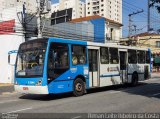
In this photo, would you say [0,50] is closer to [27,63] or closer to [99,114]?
[27,63]

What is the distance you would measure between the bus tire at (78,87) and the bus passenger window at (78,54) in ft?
3.08

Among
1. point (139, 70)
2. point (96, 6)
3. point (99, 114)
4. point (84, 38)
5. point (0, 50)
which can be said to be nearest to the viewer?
point (99, 114)

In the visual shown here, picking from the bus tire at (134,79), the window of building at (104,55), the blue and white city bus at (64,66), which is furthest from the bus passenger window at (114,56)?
the bus tire at (134,79)

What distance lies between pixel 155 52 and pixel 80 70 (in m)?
A: 58.7

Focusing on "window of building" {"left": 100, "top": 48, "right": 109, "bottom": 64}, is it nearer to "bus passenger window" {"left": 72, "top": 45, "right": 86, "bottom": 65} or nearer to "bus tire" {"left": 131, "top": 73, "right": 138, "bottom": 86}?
"bus passenger window" {"left": 72, "top": 45, "right": 86, "bottom": 65}

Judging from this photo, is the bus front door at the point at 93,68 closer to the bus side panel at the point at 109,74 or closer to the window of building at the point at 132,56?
the bus side panel at the point at 109,74

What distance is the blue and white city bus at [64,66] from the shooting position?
14180 millimetres

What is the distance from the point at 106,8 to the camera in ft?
422

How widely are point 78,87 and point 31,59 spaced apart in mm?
2997

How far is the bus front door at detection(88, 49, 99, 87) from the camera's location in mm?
17136

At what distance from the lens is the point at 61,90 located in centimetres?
1475

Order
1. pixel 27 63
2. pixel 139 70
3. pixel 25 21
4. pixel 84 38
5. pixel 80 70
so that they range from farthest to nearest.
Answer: pixel 84 38 → pixel 25 21 → pixel 139 70 → pixel 80 70 → pixel 27 63

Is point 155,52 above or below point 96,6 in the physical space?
below

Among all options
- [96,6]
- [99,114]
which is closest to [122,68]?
[99,114]
